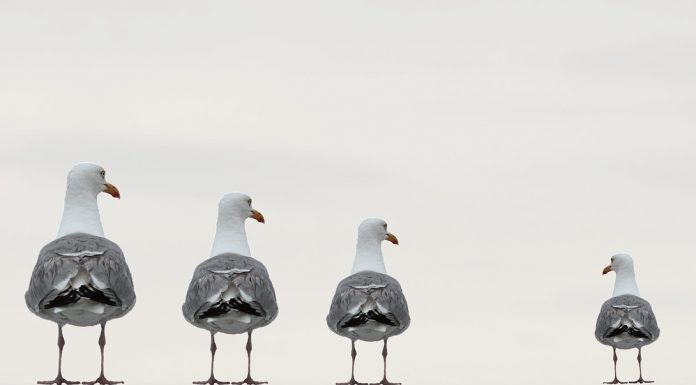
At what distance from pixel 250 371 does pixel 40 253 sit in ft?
19.9

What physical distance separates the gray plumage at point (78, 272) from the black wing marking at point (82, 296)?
0.11 feet

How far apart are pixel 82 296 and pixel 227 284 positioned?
4043mm

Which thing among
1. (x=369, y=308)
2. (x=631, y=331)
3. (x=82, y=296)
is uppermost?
(x=631, y=331)

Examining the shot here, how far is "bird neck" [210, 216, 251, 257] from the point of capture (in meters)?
43.1

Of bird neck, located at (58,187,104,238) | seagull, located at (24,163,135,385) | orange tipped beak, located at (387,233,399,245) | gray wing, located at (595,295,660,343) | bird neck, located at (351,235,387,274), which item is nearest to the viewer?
seagull, located at (24,163,135,385)

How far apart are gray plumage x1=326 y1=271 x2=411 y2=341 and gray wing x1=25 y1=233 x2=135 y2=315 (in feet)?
21.0

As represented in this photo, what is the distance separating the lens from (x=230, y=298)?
4084 centimetres

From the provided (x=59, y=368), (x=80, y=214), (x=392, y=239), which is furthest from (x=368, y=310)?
(x=59, y=368)

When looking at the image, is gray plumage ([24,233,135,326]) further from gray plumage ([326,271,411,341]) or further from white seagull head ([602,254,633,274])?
white seagull head ([602,254,633,274])

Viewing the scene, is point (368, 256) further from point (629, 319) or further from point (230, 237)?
point (629, 319)

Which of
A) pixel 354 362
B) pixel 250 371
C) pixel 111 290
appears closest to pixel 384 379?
pixel 354 362

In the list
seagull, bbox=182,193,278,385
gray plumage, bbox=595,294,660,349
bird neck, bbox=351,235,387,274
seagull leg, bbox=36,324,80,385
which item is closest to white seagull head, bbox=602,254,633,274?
gray plumage, bbox=595,294,660,349

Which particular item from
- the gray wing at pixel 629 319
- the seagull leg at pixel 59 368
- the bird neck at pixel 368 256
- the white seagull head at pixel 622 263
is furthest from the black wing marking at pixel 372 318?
the white seagull head at pixel 622 263

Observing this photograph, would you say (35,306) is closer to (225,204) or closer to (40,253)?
(40,253)
